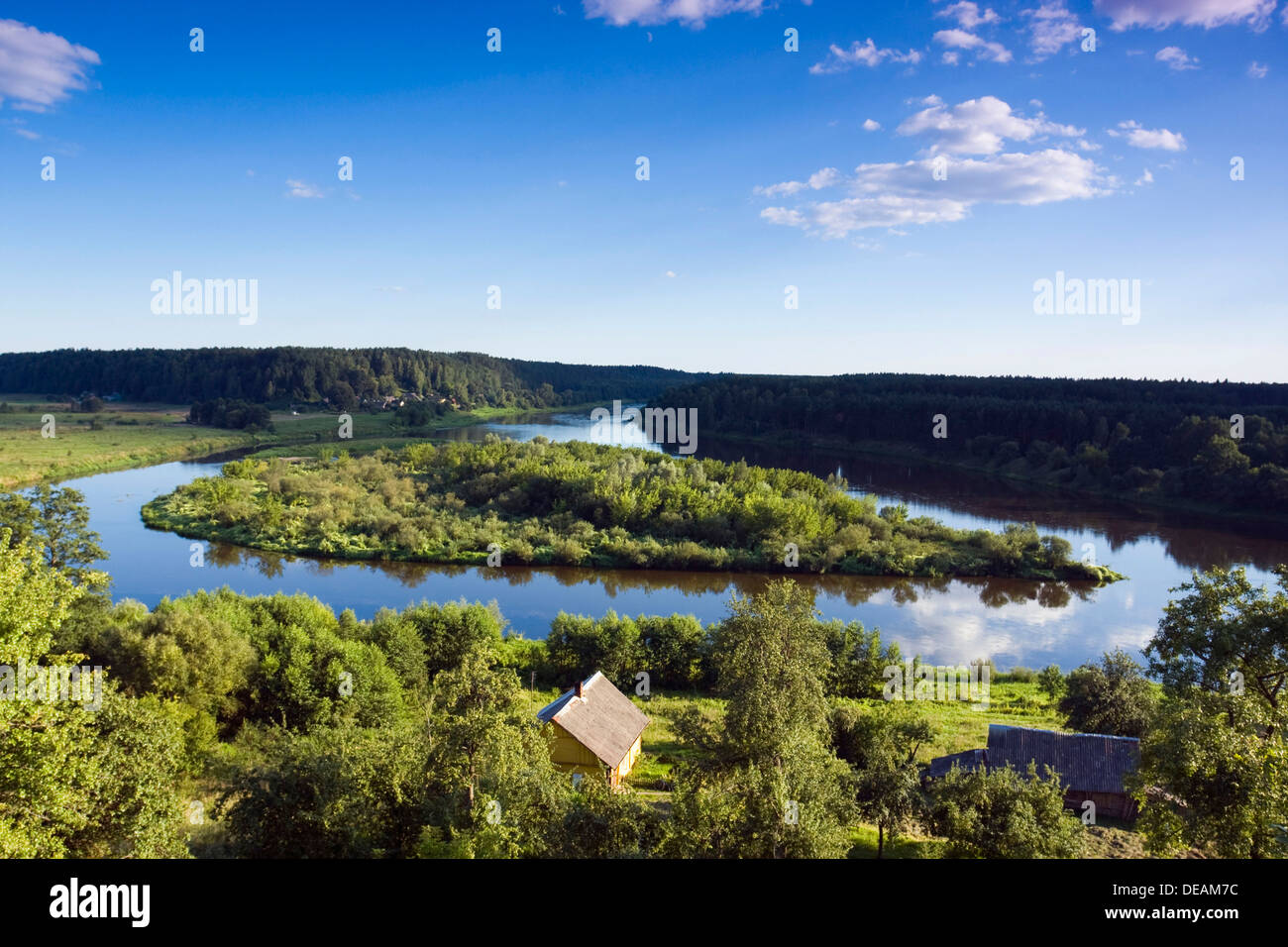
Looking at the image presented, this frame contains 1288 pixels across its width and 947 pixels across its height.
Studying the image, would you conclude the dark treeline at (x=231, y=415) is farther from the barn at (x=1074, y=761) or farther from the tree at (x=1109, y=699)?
the barn at (x=1074, y=761)

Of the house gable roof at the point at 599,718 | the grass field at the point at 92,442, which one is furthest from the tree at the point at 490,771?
the grass field at the point at 92,442

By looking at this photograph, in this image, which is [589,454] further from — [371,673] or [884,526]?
[371,673]

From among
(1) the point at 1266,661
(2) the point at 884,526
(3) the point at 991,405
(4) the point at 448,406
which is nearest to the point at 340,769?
(1) the point at 1266,661

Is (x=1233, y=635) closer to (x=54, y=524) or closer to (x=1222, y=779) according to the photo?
(x=1222, y=779)

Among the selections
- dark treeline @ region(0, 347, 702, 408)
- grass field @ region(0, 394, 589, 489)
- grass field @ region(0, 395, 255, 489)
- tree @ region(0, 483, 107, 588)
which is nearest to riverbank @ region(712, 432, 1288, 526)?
grass field @ region(0, 394, 589, 489)

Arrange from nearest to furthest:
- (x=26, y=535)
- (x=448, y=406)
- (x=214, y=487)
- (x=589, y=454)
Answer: (x=26, y=535) → (x=214, y=487) → (x=589, y=454) → (x=448, y=406)

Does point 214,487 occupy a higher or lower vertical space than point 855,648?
higher

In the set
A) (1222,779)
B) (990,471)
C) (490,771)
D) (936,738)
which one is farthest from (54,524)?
(990,471)
